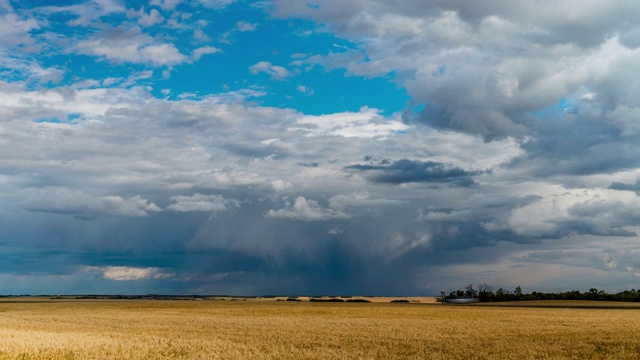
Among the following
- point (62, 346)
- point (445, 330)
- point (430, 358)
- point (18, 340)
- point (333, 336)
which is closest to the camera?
point (430, 358)

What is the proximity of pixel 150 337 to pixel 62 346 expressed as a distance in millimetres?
10069

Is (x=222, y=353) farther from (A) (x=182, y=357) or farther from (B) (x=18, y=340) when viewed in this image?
(B) (x=18, y=340)

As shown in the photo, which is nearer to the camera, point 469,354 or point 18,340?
point 469,354

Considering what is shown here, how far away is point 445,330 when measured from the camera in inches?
2242

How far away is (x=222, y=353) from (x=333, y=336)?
45.2ft

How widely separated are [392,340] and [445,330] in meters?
12.6

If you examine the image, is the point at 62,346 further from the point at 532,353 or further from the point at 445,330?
the point at 445,330

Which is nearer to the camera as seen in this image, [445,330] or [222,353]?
[222,353]

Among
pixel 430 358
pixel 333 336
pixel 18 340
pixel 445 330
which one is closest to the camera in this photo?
pixel 430 358

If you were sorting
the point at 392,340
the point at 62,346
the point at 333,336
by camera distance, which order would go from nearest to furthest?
1. the point at 62,346
2. the point at 392,340
3. the point at 333,336

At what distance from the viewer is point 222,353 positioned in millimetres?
37969

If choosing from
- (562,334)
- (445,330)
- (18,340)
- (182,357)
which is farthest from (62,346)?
(562,334)

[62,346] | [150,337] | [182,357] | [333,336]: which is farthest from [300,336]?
[62,346]

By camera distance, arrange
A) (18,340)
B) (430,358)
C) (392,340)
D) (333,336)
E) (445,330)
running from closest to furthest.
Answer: (430,358) < (18,340) < (392,340) < (333,336) < (445,330)
